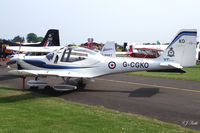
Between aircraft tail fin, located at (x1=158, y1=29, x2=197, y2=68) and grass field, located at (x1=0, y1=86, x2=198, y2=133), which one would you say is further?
aircraft tail fin, located at (x1=158, y1=29, x2=197, y2=68)

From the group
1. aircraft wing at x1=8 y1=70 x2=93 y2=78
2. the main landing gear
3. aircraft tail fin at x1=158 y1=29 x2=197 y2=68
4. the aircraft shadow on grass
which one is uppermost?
aircraft tail fin at x1=158 y1=29 x2=197 y2=68

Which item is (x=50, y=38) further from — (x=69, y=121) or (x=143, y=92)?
(x=69, y=121)

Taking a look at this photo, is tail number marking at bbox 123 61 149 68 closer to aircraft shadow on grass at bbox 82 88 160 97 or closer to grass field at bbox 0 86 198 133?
aircraft shadow on grass at bbox 82 88 160 97


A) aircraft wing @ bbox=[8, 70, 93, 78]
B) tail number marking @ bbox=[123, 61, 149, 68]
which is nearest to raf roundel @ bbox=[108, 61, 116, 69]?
tail number marking @ bbox=[123, 61, 149, 68]

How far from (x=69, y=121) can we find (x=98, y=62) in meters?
5.05

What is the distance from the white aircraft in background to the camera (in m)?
9.45

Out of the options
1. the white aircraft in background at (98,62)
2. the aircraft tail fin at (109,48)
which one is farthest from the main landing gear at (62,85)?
the aircraft tail fin at (109,48)

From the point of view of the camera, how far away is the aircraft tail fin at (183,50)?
9.34m

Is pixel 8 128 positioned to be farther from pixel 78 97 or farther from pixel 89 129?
pixel 78 97

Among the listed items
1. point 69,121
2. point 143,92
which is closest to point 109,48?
point 143,92

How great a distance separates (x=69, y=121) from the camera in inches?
223

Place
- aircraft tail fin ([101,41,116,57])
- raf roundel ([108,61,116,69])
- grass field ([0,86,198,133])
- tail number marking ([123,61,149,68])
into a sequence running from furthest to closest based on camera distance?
aircraft tail fin ([101,41,116,57])
raf roundel ([108,61,116,69])
tail number marking ([123,61,149,68])
grass field ([0,86,198,133])

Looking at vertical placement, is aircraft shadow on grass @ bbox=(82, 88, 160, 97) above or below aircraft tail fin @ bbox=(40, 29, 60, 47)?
below

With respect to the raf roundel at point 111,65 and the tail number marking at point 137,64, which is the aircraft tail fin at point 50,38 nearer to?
the raf roundel at point 111,65
